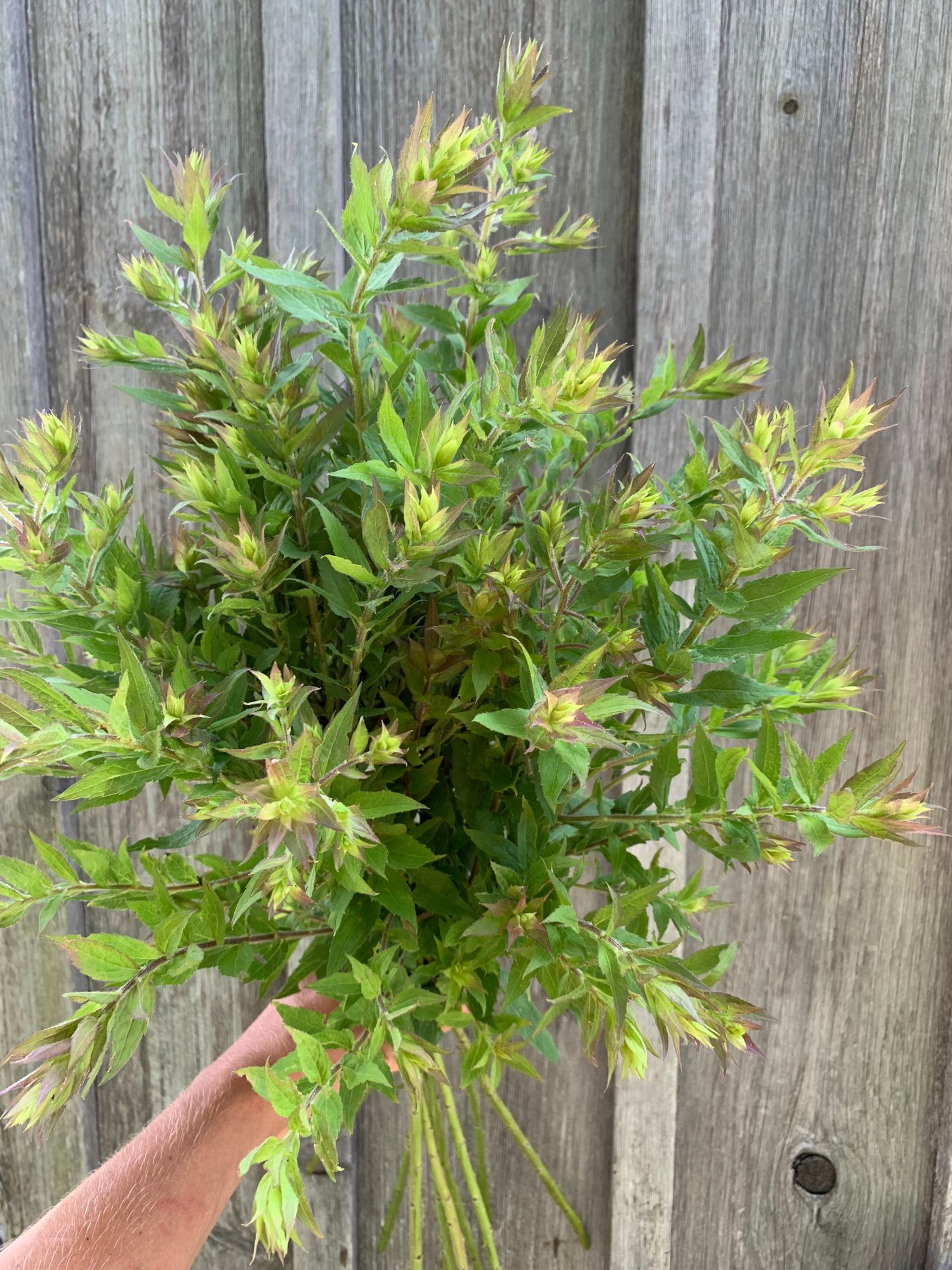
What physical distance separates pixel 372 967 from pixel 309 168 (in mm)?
732

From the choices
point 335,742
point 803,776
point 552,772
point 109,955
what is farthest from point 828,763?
point 109,955

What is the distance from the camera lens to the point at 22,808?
3.05 feet

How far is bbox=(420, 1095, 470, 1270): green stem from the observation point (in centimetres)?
62

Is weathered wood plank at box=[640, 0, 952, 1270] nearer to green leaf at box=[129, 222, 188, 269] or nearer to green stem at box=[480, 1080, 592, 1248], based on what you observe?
green stem at box=[480, 1080, 592, 1248]

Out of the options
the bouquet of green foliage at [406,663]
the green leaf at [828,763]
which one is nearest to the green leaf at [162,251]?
the bouquet of green foliage at [406,663]

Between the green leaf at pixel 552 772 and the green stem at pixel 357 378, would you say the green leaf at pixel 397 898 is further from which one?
the green stem at pixel 357 378

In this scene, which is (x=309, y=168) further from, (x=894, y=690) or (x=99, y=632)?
(x=894, y=690)

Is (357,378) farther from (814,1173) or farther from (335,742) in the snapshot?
(814,1173)

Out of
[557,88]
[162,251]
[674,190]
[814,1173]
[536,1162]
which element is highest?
[557,88]

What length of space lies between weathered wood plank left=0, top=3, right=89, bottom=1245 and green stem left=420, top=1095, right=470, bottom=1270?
1.70 ft

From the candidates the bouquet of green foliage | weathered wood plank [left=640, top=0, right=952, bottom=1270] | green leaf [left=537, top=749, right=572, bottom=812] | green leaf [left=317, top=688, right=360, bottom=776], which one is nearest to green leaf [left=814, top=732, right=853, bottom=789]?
the bouquet of green foliage

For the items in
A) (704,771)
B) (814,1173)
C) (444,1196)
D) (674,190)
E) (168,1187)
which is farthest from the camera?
(814,1173)

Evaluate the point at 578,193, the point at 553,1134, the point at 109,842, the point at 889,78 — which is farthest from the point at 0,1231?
the point at 889,78

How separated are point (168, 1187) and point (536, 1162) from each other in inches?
13.2
